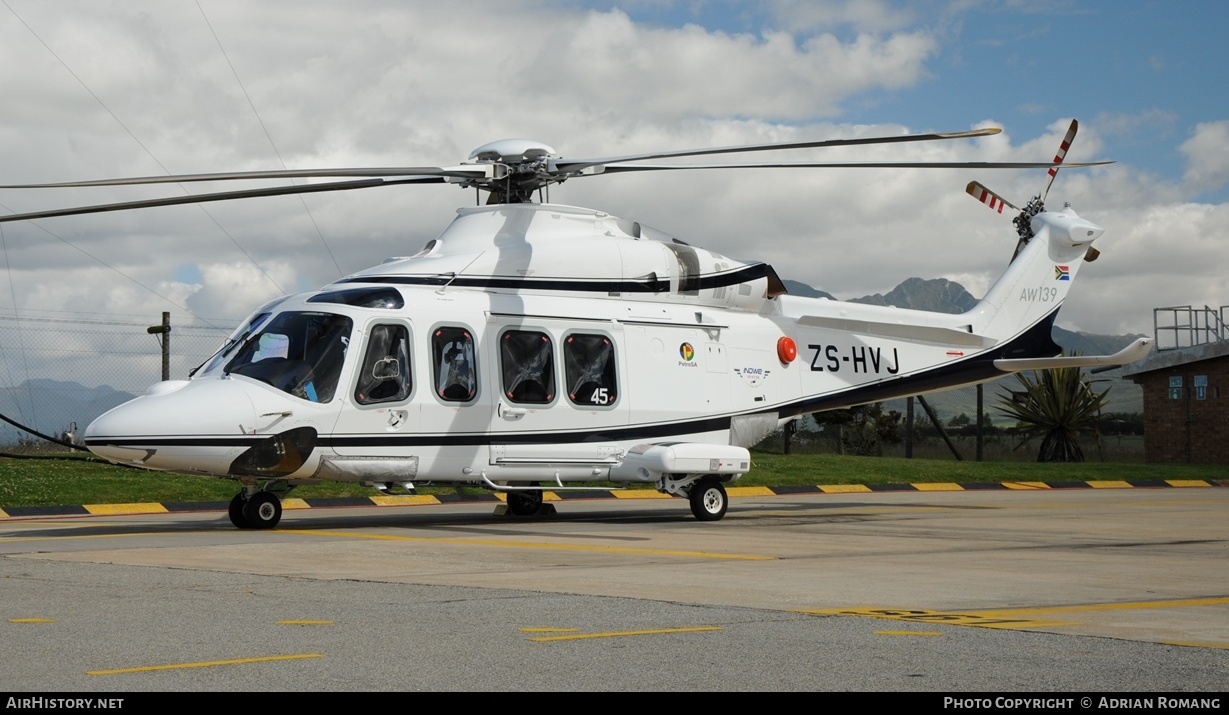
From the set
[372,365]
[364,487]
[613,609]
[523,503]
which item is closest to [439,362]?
[372,365]

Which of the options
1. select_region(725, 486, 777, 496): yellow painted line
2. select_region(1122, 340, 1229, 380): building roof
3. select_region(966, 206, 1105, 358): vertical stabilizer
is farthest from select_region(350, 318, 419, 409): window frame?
select_region(1122, 340, 1229, 380): building roof

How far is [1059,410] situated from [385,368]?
32261 millimetres

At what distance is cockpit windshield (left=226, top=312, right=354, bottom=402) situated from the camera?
14289 mm

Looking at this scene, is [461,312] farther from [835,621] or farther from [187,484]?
[835,621]

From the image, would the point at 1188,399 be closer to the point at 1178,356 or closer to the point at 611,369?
the point at 1178,356

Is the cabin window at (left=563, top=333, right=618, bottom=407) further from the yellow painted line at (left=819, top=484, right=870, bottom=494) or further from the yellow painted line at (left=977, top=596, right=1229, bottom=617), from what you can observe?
the yellow painted line at (left=819, top=484, right=870, bottom=494)

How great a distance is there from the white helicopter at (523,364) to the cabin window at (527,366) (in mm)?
22

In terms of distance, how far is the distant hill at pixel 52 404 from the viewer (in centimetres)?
2008

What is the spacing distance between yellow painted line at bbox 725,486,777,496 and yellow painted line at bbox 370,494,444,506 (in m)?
5.72

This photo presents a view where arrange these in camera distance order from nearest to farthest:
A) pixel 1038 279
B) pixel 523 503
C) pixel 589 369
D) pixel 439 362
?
pixel 439 362 → pixel 589 369 → pixel 523 503 → pixel 1038 279

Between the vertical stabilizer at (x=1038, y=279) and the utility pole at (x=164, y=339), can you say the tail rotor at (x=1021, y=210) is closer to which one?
the vertical stabilizer at (x=1038, y=279)

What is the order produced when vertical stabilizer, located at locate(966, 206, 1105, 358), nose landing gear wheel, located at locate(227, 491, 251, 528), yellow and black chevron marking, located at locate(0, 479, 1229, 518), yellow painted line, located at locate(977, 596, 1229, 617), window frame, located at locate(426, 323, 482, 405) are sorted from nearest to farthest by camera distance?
1. yellow painted line, located at locate(977, 596, 1229, 617)
2. nose landing gear wheel, located at locate(227, 491, 251, 528)
3. window frame, located at locate(426, 323, 482, 405)
4. yellow and black chevron marking, located at locate(0, 479, 1229, 518)
5. vertical stabilizer, located at locate(966, 206, 1105, 358)

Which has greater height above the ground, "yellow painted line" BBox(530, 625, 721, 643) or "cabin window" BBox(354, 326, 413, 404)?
"cabin window" BBox(354, 326, 413, 404)

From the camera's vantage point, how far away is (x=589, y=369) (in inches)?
650
